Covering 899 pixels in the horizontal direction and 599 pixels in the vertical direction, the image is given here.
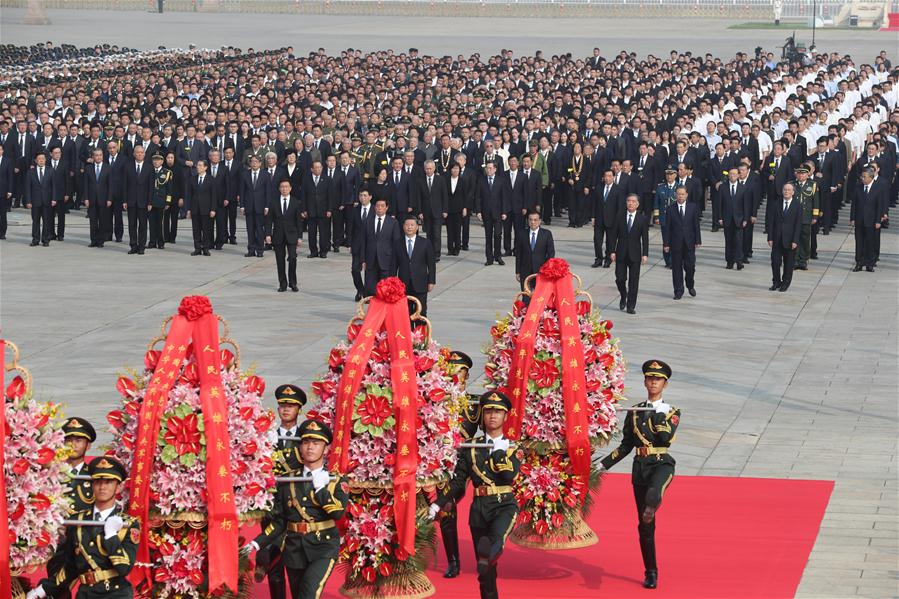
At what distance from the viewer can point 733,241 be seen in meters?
25.1

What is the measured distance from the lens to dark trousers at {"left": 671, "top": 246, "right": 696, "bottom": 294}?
74.8 ft

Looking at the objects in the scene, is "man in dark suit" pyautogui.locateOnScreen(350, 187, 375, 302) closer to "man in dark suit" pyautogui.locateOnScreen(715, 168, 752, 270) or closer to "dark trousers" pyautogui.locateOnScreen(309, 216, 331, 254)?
"dark trousers" pyautogui.locateOnScreen(309, 216, 331, 254)

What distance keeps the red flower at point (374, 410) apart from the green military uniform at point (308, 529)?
660mm

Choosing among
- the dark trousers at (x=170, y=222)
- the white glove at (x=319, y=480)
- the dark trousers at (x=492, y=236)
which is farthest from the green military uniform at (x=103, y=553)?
the dark trousers at (x=170, y=222)

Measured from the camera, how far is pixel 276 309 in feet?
72.6

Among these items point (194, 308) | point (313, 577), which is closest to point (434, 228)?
point (194, 308)

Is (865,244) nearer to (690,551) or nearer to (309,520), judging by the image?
(690,551)

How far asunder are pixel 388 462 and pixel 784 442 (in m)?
5.59

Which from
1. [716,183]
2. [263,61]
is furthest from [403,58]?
[716,183]

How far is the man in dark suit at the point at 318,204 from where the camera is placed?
2606 cm

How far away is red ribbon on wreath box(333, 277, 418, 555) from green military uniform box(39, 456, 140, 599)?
1757 millimetres

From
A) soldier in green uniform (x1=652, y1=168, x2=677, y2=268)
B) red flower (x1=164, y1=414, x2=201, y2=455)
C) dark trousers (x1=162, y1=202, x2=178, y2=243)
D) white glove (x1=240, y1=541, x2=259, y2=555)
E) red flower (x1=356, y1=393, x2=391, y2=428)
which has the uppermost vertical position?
red flower (x1=164, y1=414, x2=201, y2=455)

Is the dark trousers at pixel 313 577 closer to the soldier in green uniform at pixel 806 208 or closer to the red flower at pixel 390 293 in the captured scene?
the red flower at pixel 390 293

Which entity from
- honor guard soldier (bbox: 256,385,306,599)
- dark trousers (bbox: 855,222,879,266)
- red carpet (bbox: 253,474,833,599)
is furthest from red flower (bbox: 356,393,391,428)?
dark trousers (bbox: 855,222,879,266)
